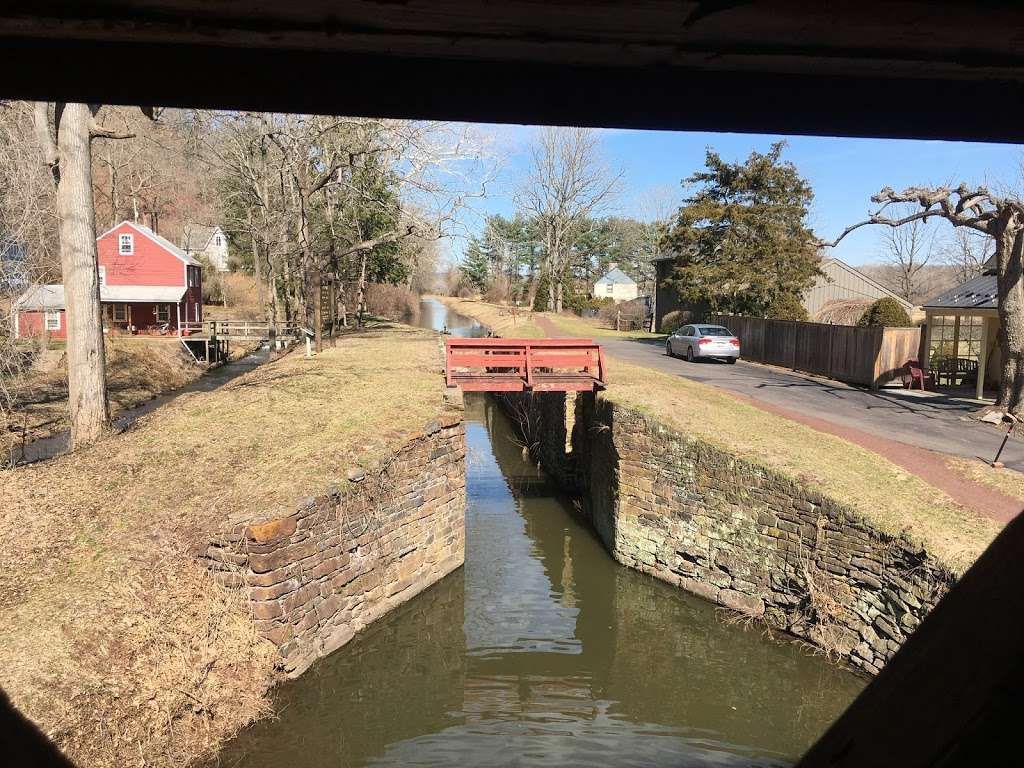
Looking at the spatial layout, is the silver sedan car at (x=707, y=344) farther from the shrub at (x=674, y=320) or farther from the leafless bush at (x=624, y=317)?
the leafless bush at (x=624, y=317)

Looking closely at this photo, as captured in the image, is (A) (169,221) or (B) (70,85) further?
(A) (169,221)

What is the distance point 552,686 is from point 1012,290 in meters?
12.8

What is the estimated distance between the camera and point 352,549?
909 cm

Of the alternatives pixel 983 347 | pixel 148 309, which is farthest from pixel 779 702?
pixel 148 309

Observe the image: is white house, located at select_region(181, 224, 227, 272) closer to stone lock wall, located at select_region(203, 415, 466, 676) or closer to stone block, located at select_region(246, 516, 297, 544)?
stone lock wall, located at select_region(203, 415, 466, 676)

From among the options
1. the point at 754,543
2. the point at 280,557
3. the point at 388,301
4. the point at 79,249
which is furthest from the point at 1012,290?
the point at 388,301

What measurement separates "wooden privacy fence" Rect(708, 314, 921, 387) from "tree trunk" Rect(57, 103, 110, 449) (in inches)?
760

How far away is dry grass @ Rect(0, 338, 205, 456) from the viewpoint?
16.0 m

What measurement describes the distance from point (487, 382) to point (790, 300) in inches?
786

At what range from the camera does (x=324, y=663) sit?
8.53 metres

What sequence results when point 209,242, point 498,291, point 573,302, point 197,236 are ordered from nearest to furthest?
point 209,242 < point 573,302 < point 197,236 < point 498,291

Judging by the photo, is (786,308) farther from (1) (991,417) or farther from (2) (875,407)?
(1) (991,417)

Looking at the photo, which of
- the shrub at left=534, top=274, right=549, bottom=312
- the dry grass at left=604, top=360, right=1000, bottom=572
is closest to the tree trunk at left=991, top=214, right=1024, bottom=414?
the dry grass at left=604, top=360, right=1000, bottom=572

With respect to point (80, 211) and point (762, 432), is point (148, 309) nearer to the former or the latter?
point (80, 211)
